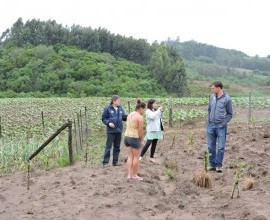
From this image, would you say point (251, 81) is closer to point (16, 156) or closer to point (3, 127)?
point (3, 127)

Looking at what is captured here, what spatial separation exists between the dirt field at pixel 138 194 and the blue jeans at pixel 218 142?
0.37 metres

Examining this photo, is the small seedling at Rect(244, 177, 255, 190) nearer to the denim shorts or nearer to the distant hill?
the denim shorts

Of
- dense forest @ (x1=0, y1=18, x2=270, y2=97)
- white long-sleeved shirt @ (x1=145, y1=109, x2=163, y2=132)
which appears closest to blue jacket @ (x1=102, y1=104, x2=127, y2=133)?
white long-sleeved shirt @ (x1=145, y1=109, x2=163, y2=132)

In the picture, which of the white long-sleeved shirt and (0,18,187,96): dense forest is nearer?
the white long-sleeved shirt

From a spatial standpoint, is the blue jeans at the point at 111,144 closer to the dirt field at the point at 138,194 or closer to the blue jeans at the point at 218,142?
the dirt field at the point at 138,194

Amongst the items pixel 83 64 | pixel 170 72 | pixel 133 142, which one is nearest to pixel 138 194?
pixel 133 142

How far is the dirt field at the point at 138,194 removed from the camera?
21.1ft

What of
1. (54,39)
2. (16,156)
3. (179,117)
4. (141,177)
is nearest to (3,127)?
(179,117)

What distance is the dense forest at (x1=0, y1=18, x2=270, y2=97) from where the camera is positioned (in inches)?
2271

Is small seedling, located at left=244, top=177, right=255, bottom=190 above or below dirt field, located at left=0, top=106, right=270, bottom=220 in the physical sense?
above

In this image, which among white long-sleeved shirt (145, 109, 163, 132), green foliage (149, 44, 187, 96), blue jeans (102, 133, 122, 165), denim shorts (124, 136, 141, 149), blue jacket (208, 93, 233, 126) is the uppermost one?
green foliage (149, 44, 187, 96)

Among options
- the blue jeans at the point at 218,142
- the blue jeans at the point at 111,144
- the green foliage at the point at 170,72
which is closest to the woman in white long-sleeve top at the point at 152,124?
the blue jeans at the point at 111,144

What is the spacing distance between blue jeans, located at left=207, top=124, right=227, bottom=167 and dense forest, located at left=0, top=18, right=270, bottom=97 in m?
42.9

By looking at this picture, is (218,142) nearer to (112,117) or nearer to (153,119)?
(153,119)
